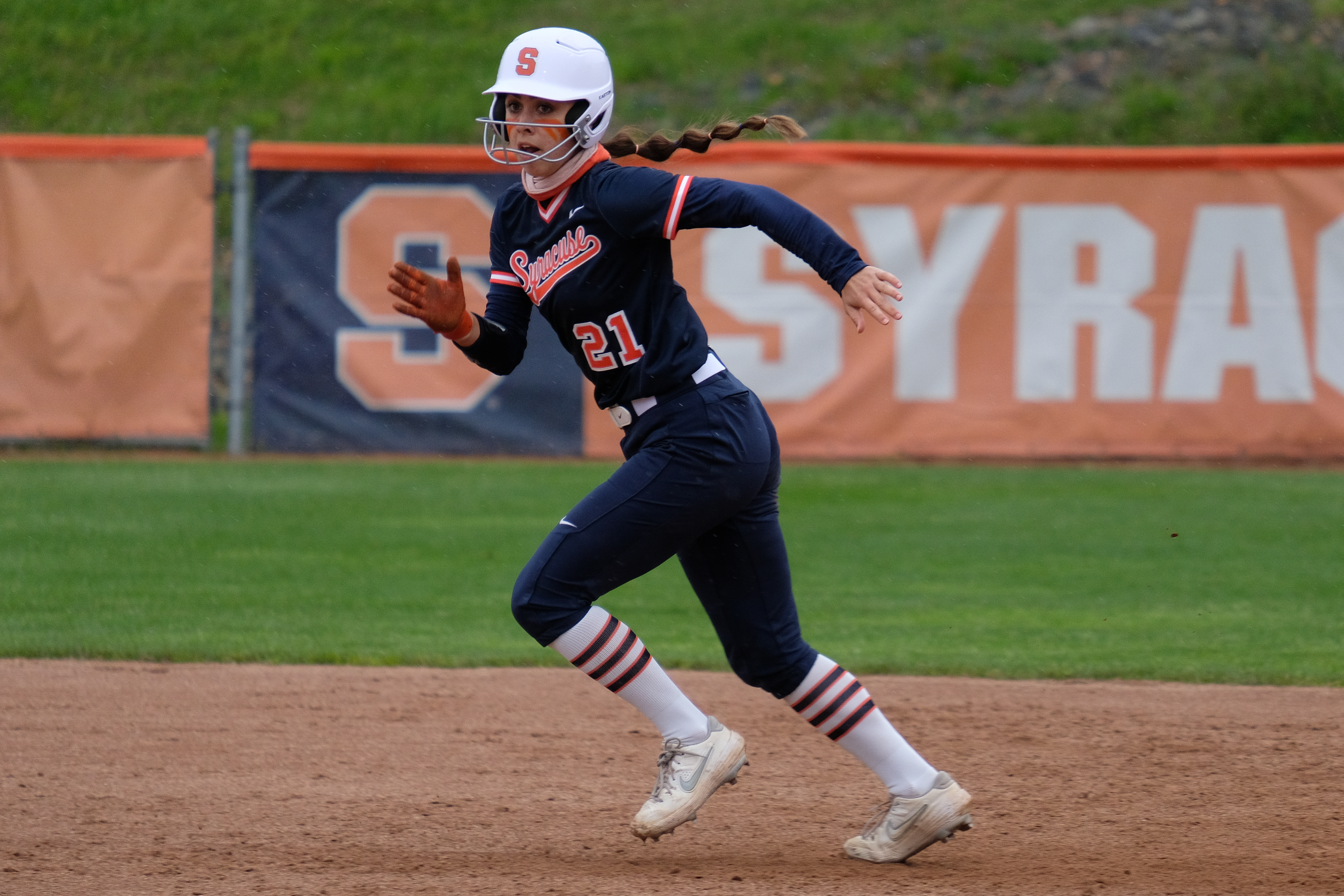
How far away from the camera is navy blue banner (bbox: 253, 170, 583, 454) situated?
11750 millimetres

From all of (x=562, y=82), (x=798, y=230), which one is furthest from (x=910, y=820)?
(x=562, y=82)

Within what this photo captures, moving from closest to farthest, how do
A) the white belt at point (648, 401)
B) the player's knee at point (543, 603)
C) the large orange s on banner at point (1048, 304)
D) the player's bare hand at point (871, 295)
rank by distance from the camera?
the player's bare hand at point (871, 295) → the player's knee at point (543, 603) → the white belt at point (648, 401) → the large orange s on banner at point (1048, 304)

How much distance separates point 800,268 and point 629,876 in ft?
27.3

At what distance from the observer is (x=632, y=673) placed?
3.68m

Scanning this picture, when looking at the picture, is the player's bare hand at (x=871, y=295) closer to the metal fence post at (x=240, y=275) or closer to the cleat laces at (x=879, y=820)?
the cleat laces at (x=879, y=820)

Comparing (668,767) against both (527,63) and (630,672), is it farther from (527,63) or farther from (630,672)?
(527,63)

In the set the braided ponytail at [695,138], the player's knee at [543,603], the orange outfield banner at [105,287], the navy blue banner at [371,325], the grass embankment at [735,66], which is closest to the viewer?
the player's knee at [543,603]

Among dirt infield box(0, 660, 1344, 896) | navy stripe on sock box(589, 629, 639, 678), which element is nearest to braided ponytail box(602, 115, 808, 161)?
navy stripe on sock box(589, 629, 639, 678)

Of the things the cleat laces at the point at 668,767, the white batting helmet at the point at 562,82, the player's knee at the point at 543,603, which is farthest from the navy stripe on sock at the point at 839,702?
the white batting helmet at the point at 562,82

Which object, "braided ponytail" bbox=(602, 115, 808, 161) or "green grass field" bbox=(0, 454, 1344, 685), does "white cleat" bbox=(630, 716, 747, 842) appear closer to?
"braided ponytail" bbox=(602, 115, 808, 161)

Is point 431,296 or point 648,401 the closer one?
point 648,401

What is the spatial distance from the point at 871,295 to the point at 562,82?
3.17 feet

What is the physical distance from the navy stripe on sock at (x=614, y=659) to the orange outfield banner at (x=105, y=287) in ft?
29.1

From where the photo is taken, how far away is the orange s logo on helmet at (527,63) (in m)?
3.65
